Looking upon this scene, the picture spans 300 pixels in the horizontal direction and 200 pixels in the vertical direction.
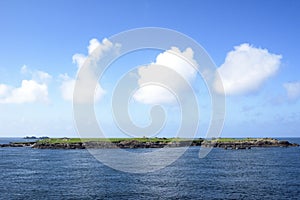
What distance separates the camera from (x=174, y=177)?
7475 cm

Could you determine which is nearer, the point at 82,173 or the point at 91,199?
the point at 91,199

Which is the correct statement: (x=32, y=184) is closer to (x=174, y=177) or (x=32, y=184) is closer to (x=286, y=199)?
(x=174, y=177)

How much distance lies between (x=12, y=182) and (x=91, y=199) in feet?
83.3

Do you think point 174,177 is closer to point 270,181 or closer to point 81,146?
point 270,181

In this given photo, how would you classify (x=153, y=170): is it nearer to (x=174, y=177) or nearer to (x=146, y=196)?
(x=174, y=177)

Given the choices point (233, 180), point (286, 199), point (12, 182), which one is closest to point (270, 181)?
point (233, 180)

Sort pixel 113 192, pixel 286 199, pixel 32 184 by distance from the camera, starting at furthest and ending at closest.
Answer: pixel 32 184 → pixel 113 192 → pixel 286 199

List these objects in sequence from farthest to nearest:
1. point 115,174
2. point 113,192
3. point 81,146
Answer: point 81,146, point 115,174, point 113,192

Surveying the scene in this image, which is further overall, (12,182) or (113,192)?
(12,182)

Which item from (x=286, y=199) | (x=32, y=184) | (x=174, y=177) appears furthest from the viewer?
(x=174, y=177)

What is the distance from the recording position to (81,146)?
191750 mm

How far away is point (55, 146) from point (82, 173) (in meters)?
122

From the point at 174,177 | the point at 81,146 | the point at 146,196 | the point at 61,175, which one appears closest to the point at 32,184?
the point at 61,175

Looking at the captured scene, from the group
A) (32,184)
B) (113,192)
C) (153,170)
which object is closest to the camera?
(113,192)
